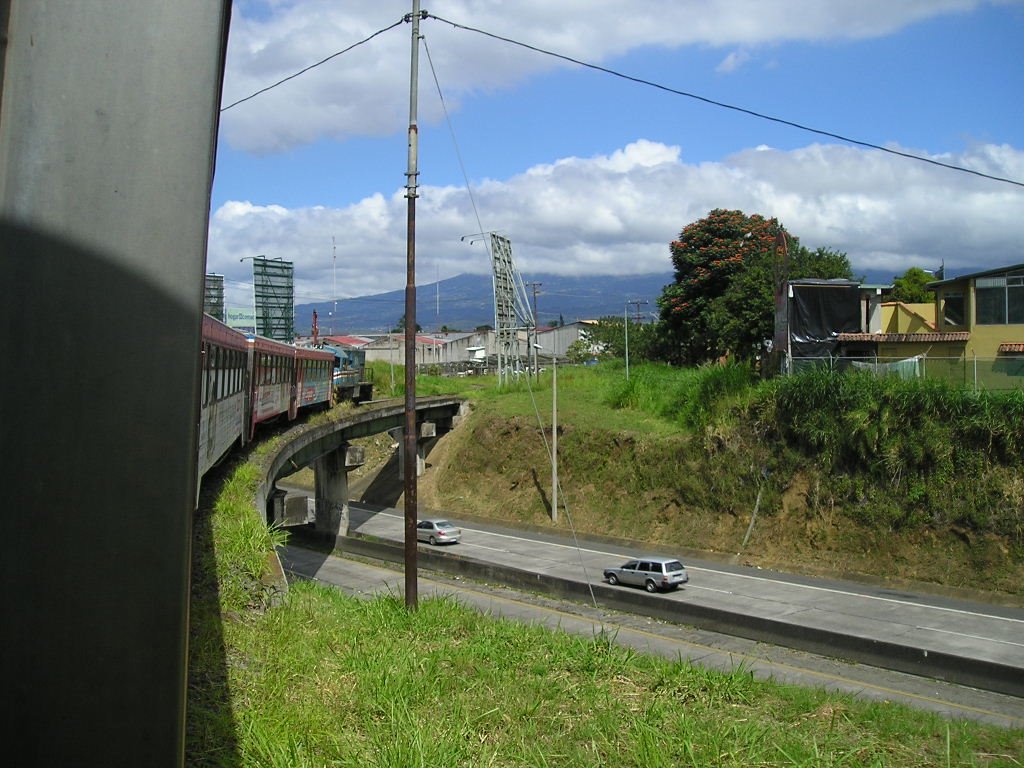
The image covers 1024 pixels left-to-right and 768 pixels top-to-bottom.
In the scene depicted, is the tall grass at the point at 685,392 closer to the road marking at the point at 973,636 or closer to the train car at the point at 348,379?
the train car at the point at 348,379

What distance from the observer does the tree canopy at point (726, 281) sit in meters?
52.5

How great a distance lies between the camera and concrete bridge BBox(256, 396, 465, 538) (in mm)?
20938

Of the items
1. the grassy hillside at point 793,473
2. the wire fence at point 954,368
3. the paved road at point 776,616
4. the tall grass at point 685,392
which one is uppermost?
the wire fence at point 954,368

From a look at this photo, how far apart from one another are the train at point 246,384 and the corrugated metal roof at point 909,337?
22912 millimetres

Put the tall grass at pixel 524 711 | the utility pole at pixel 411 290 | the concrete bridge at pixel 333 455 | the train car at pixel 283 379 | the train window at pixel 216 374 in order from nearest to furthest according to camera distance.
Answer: the tall grass at pixel 524 711 → the train window at pixel 216 374 → the utility pole at pixel 411 290 → the concrete bridge at pixel 333 455 → the train car at pixel 283 379

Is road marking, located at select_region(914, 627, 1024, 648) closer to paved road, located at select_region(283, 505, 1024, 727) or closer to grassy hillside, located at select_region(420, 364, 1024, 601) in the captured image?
paved road, located at select_region(283, 505, 1024, 727)

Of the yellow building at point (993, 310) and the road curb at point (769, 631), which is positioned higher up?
the yellow building at point (993, 310)

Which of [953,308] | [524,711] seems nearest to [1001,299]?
[953,308]

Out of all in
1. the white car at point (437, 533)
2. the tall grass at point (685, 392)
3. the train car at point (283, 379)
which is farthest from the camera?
the tall grass at point (685, 392)

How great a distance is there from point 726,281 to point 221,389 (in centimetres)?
4587

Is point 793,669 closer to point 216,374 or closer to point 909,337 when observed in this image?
point 216,374

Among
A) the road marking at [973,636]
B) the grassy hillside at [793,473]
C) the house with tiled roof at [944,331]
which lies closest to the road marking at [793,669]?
the road marking at [973,636]

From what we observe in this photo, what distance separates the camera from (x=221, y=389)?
51.3 feet

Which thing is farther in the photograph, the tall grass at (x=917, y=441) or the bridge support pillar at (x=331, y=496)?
the bridge support pillar at (x=331, y=496)
